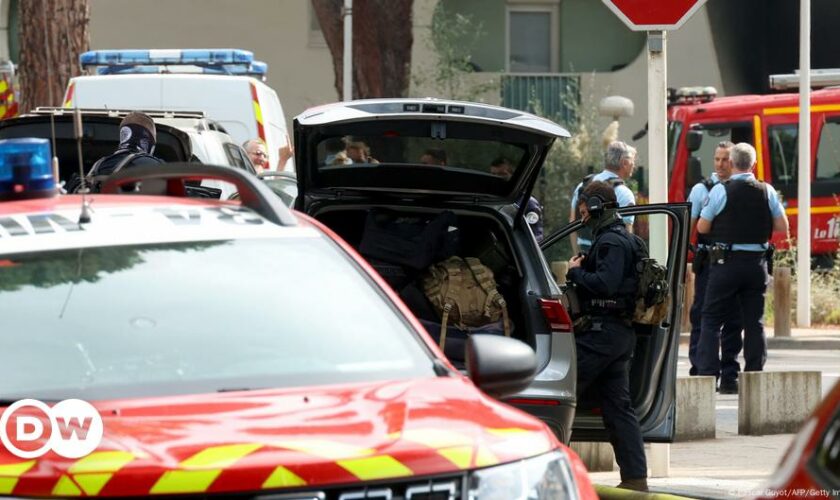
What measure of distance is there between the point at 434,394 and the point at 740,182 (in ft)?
28.4

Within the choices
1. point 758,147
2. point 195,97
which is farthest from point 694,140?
point 195,97

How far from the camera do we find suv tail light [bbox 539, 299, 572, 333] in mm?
7531

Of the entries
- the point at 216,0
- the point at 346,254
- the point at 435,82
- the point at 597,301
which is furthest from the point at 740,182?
the point at 216,0

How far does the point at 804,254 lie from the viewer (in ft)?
60.3

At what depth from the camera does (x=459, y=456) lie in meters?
4.16

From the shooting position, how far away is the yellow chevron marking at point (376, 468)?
4.04m

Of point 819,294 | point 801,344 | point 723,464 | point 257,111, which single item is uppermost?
point 257,111

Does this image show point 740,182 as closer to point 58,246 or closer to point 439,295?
point 439,295

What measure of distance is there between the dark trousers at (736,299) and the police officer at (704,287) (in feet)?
0.29

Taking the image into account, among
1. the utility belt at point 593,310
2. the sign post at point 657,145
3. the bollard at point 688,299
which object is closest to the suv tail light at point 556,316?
the utility belt at point 593,310

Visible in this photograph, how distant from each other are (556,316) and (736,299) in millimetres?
5716

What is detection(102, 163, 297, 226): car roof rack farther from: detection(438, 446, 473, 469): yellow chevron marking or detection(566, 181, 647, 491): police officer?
detection(566, 181, 647, 491): police officer

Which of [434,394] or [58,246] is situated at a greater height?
[58,246]

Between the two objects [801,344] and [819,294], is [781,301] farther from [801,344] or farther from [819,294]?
[819,294]
